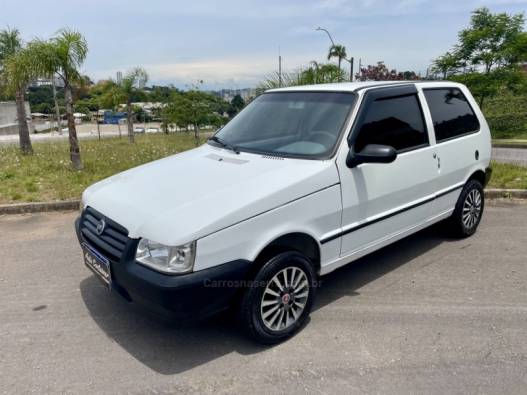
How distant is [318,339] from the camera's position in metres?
3.06

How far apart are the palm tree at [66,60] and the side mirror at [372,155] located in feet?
24.6

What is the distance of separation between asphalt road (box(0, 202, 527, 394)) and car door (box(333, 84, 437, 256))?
0.58 m

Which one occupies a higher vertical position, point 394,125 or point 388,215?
point 394,125

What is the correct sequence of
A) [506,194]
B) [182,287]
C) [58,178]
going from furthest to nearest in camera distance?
[58,178], [506,194], [182,287]

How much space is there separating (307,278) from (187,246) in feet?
3.41

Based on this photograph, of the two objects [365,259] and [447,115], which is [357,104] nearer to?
[447,115]

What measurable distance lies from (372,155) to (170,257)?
1688 millimetres

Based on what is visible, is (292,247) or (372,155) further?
(372,155)

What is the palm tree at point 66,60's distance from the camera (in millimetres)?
8492

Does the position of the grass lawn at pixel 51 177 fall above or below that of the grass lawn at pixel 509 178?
above

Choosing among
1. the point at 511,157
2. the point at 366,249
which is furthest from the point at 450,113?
the point at 511,157

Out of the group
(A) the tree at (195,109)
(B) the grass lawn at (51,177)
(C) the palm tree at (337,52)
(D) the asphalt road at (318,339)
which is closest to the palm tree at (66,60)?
(B) the grass lawn at (51,177)

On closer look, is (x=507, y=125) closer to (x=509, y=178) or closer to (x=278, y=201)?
(x=509, y=178)

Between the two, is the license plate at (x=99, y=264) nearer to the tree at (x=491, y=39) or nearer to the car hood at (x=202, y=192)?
the car hood at (x=202, y=192)
